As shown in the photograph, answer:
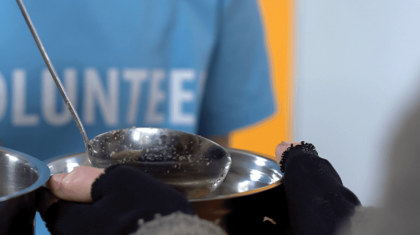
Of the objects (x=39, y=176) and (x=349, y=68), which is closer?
(x=39, y=176)

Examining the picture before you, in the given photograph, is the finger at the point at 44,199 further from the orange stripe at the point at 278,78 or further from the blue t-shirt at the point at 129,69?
the orange stripe at the point at 278,78

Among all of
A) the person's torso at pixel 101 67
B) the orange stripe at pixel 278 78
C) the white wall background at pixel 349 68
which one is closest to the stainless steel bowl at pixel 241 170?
the person's torso at pixel 101 67

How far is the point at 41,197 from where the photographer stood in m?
0.29

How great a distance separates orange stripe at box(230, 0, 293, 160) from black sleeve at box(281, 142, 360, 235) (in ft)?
2.34

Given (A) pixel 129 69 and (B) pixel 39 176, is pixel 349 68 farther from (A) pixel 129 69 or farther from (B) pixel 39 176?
(B) pixel 39 176

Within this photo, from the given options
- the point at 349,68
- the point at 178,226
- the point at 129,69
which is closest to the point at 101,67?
the point at 129,69

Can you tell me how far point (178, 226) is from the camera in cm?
25

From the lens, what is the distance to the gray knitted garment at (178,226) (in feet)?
0.82

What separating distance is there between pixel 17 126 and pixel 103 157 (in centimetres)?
24

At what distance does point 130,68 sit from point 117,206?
1.23ft

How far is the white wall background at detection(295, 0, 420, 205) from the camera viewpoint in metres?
1.23

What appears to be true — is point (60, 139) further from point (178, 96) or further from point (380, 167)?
point (380, 167)

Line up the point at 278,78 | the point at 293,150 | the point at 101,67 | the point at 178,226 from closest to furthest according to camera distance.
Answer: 1. the point at 178,226
2. the point at 293,150
3. the point at 101,67
4. the point at 278,78

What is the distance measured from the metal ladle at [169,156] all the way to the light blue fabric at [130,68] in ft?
0.68
